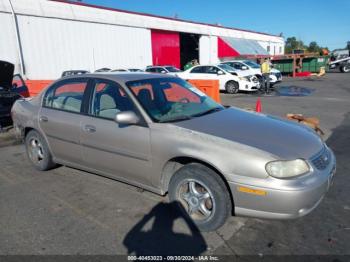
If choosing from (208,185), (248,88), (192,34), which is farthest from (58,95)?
(192,34)

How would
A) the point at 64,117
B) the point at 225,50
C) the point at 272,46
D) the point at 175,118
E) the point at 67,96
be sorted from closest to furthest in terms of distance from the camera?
the point at 175,118, the point at 64,117, the point at 67,96, the point at 225,50, the point at 272,46

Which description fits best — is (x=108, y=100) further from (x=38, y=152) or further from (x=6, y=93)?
(x=6, y=93)

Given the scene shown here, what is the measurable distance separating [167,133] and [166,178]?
21.0 inches

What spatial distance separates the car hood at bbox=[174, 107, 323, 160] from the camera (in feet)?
9.81

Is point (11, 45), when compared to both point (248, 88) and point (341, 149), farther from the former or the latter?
point (341, 149)

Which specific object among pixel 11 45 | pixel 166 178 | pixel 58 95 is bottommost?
pixel 166 178

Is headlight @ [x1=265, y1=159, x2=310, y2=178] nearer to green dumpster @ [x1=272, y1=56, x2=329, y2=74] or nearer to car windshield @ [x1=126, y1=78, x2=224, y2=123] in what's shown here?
car windshield @ [x1=126, y1=78, x2=224, y2=123]

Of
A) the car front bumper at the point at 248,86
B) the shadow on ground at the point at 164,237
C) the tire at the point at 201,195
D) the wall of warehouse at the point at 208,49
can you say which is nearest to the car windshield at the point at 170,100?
the tire at the point at 201,195

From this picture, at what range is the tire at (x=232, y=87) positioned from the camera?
1648 cm

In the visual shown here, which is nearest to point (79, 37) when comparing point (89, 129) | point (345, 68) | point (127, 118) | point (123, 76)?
point (123, 76)

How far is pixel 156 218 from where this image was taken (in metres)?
3.52

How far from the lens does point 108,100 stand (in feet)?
13.3

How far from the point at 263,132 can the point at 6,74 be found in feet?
26.5

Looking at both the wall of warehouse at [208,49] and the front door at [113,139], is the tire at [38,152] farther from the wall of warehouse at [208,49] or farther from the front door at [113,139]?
the wall of warehouse at [208,49]
